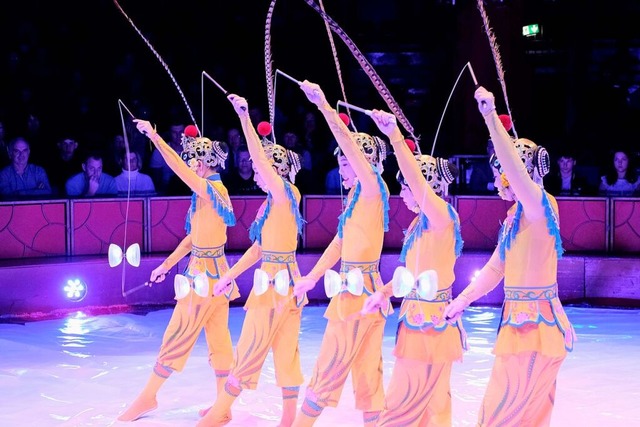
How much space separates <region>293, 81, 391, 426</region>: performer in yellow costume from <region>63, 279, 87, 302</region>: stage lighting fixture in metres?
4.30

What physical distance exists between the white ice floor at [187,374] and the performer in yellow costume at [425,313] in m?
1.43

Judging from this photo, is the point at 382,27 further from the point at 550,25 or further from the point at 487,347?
the point at 487,347

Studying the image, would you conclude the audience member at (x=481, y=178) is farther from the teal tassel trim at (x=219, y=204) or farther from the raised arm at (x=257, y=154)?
the raised arm at (x=257, y=154)

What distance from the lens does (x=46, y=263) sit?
28.2 ft

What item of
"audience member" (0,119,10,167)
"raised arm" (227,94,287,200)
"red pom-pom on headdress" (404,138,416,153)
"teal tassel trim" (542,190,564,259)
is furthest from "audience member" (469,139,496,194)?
"teal tassel trim" (542,190,564,259)

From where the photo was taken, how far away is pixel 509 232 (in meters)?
4.07

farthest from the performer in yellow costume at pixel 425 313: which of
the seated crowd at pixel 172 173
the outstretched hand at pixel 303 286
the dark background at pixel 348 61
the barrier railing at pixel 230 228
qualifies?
the dark background at pixel 348 61

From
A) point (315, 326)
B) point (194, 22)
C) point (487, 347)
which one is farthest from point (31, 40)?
point (487, 347)

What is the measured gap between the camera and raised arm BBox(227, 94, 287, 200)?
506 cm

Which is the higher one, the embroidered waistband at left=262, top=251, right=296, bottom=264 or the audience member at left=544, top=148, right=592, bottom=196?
the audience member at left=544, top=148, right=592, bottom=196

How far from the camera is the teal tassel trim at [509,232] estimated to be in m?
4.02

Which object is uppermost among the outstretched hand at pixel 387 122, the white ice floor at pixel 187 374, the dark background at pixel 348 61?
the dark background at pixel 348 61

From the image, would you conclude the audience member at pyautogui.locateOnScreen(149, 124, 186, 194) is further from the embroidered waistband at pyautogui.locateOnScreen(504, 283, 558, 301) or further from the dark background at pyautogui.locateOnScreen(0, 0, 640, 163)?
the embroidered waistband at pyautogui.locateOnScreen(504, 283, 558, 301)

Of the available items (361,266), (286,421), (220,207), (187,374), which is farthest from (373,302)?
(187,374)
